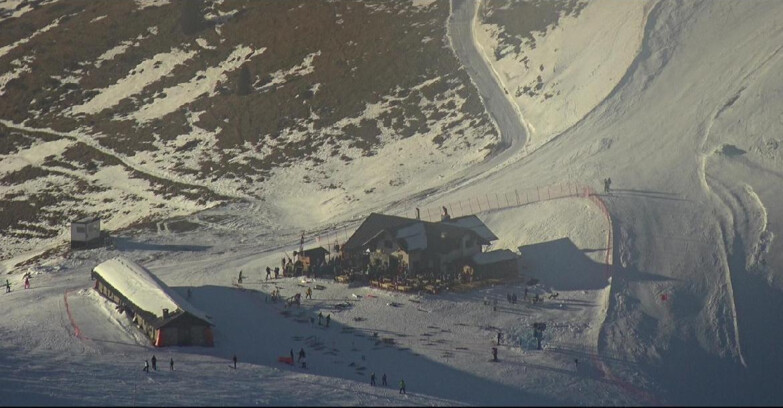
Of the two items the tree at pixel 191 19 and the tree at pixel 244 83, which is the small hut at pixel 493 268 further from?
the tree at pixel 191 19

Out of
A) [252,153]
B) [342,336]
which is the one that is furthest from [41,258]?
[342,336]

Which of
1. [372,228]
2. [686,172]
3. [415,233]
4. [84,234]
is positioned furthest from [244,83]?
[686,172]

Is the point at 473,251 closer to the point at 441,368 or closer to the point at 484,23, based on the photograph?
the point at 441,368

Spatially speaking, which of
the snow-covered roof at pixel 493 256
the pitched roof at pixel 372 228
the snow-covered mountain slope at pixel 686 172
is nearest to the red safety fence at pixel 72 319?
the pitched roof at pixel 372 228

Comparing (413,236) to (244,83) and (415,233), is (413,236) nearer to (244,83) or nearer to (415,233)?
(415,233)

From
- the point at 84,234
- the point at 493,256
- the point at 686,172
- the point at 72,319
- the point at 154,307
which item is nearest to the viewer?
the point at 154,307

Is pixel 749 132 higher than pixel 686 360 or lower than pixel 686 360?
higher

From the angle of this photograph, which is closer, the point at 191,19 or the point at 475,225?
the point at 475,225
